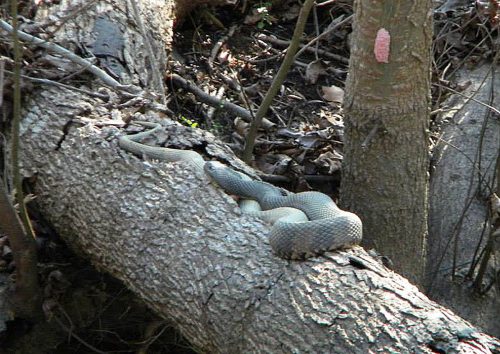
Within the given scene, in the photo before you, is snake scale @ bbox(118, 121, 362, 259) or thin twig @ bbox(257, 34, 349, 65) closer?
snake scale @ bbox(118, 121, 362, 259)

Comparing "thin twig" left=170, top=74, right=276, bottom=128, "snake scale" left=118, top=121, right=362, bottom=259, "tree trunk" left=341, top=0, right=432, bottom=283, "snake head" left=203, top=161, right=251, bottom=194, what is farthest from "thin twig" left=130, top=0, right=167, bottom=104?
"tree trunk" left=341, top=0, right=432, bottom=283

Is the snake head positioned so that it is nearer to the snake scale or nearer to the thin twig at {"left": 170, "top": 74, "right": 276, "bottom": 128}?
the snake scale

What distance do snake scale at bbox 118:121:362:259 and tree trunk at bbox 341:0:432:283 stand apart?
37 cm

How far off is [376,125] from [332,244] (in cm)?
91

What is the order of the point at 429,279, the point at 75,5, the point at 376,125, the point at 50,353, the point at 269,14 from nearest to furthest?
the point at 376,125, the point at 50,353, the point at 429,279, the point at 75,5, the point at 269,14

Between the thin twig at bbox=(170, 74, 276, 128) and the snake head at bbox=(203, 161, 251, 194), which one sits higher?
the snake head at bbox=(203, 161, 251, 194)

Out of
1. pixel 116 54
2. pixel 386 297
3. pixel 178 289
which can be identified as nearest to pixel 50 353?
pixel 178 289

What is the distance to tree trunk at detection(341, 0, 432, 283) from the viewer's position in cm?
348

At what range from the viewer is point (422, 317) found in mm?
2625

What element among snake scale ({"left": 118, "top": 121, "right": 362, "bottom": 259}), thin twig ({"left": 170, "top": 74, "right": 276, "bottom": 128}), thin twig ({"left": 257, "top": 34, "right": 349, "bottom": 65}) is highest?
thin twig ({"left": 257, "top": 34, "right": 349, "bottom": 65})

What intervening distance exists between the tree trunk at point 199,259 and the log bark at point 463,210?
4.32 ft

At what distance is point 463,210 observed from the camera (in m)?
4.19

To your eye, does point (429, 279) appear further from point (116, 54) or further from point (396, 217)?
point (116, 54)

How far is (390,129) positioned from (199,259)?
1.20 m
